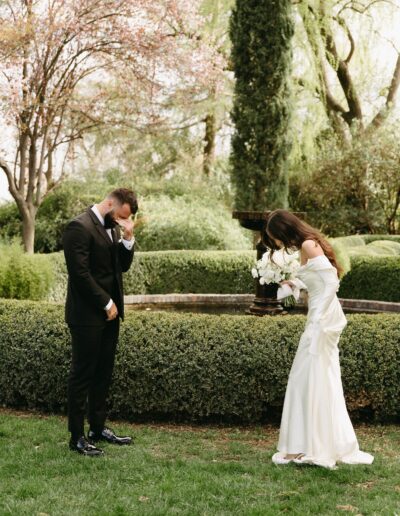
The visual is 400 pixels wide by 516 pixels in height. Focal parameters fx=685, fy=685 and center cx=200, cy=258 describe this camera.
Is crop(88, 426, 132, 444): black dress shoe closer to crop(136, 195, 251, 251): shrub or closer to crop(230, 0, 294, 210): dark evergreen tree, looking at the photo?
crop(230, 0, 294, 210): dark evergreen tree

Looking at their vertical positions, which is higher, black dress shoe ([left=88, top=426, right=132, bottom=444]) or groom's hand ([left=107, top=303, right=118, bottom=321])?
groom's hand ([left=107, top=303, right=118, bottom=321])

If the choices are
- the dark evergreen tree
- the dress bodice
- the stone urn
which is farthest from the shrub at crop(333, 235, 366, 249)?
the dress bodice

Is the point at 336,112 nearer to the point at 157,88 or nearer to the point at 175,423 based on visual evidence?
the point at 157,88

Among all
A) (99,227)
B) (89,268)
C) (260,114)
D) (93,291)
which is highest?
(260,114)

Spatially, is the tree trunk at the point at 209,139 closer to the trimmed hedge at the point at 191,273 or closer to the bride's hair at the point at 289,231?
the trimmed hedge at the point at 191,273

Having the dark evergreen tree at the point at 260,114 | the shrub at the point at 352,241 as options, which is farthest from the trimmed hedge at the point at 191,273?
the shrub at the point at 352,241

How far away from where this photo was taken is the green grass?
370 cm

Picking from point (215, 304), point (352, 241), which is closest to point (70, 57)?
point (215, 304)

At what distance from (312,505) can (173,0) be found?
1069 cm

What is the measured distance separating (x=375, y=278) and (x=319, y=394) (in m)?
7.06

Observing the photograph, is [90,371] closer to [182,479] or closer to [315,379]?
[182,479]

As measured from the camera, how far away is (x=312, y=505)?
3730 mm

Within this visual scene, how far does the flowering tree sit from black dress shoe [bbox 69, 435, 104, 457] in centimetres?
767

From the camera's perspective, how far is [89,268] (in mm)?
4570
